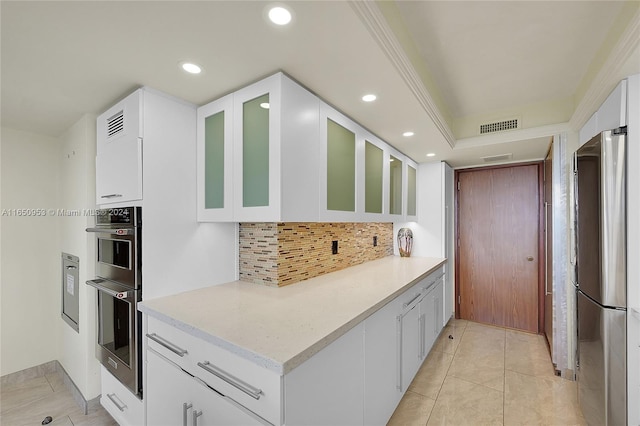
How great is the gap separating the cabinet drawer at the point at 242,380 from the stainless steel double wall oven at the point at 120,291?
2.19 feet

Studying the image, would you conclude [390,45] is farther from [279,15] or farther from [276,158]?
[276,158]

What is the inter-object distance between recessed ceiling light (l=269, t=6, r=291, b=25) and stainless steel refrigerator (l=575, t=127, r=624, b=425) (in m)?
1.83

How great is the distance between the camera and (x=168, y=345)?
143 cm

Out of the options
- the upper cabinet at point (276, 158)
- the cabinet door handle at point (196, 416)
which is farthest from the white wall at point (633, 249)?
the cabinet door handle at point (196, 416)

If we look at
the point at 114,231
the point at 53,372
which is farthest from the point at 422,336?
the point at 53,372

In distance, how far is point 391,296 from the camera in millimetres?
1767

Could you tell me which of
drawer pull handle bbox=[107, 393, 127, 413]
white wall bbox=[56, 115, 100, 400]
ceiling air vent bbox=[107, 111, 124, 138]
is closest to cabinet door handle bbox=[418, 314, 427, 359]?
drawer pull handle bbox=[107, 393, 127, 413]

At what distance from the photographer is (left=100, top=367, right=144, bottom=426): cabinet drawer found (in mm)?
1687

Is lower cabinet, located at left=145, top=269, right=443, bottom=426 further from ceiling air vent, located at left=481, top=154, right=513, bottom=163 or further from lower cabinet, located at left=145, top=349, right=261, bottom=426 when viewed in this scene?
ceiling air vent, located at left=481, top=154, right=513, bottom=163

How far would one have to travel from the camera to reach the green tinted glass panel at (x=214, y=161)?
1.79 meters

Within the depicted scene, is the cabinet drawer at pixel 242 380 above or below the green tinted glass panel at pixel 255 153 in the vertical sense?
below

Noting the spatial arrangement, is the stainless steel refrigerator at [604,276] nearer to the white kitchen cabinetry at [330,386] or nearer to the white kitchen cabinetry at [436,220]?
the white kitchen cabinetry at [330,386]

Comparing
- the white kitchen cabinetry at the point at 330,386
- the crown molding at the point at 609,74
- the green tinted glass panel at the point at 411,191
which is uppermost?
the crown molding at the point at 609,74

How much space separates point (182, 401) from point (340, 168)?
1.60 metres
